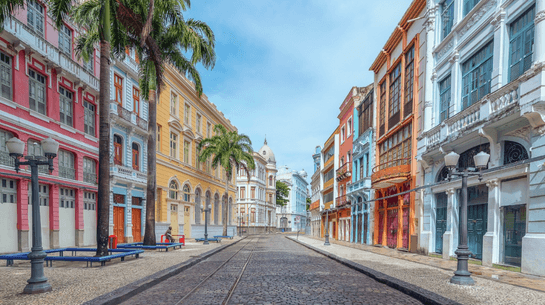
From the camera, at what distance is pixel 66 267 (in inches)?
452

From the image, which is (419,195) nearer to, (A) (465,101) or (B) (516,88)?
(A) (465,101)

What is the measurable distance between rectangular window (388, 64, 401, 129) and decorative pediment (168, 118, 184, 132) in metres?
17.5

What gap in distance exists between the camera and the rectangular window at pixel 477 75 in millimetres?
14112

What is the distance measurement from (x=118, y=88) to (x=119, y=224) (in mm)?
8665

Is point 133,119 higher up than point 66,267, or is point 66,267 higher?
point 133,119

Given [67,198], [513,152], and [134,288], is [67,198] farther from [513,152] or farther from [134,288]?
[513,152]

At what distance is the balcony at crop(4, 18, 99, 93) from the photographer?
16.2 metres

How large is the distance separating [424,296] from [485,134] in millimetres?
7687

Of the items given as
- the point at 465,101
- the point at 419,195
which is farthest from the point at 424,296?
the point at 419,195

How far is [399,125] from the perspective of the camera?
2222 cm

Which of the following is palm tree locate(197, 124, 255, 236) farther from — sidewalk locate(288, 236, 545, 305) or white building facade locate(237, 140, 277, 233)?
white building facade locate(237, 140, 277, 233)

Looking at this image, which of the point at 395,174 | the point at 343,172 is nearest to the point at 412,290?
the point at 395,174

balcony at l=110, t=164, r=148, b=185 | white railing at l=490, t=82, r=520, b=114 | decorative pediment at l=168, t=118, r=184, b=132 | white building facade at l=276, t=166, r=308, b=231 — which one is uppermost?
→ decorative pediment at l=168, t=118, r=184, b=132

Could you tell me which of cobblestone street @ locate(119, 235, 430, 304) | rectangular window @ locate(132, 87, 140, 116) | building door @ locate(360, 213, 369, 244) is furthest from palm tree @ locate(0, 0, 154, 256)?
building door @ locate(360, 213, 369, 244)
